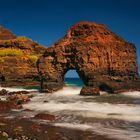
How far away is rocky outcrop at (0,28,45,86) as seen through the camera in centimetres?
5997

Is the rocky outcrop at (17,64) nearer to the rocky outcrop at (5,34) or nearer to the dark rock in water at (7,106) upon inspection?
the rocky outcrop at (5,34)

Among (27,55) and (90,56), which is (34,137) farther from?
(27,55)

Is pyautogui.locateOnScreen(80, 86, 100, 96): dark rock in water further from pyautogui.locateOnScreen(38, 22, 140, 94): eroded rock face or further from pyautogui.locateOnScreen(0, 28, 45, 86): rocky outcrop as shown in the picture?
pyautogui.locateOnScreen(0, 28, 45, 86): rocky outcrop

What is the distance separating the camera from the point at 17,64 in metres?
61.8

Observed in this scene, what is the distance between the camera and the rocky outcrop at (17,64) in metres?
60.0

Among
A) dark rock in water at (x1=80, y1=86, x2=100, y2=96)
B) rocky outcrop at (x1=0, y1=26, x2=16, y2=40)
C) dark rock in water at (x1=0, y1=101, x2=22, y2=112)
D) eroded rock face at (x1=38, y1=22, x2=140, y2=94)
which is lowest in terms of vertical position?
dark rock in water at (x1=0, y1=101, x2=22, y2=112)

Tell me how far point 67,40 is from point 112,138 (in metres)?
37.1

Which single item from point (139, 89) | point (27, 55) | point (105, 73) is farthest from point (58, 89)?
point (27, 55)

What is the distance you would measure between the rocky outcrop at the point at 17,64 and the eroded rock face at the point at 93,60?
8.31m

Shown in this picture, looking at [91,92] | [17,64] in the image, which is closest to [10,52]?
[17,64]

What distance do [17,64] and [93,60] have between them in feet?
59.4

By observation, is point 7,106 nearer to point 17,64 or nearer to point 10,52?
point 17,64

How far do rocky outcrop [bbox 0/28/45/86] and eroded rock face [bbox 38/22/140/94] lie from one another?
8.31m

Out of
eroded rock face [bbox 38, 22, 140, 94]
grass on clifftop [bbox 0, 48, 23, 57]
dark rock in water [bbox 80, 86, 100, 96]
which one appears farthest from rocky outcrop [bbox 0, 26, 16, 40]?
dark rock in water [bbox 80, 86, 100, 96]
